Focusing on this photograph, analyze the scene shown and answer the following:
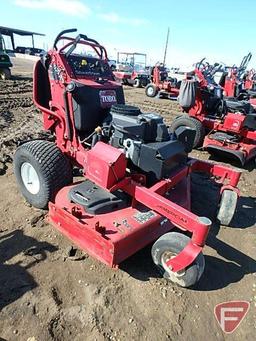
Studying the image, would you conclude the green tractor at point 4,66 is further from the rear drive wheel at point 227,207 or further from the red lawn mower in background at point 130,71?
the rear drive wheel at point 227,207

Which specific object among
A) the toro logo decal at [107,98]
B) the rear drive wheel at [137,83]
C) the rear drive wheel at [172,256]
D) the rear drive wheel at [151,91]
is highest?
the toro logo decal at [107,98]

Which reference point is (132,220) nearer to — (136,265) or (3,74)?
(136,265)

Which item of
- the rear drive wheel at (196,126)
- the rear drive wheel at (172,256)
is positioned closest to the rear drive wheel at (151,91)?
the rear drive wheel at (196,126)

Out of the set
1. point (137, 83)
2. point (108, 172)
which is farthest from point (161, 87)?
point (108, 172)

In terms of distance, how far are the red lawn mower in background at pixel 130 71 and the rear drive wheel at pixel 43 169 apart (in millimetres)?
15568

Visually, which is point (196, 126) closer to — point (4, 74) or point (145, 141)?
point (145, 141)

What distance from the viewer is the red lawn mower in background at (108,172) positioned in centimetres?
287

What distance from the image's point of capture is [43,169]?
368 cm

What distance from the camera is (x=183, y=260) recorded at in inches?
106

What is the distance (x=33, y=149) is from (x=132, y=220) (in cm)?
157

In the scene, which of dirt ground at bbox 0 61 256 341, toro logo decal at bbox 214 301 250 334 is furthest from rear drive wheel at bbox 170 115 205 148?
toro logo decal at bbox 214 301 250 334

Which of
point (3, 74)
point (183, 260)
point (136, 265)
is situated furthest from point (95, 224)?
point (3, 74)

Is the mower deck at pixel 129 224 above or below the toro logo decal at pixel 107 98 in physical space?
below

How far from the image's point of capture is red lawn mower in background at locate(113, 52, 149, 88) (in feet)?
63.6
